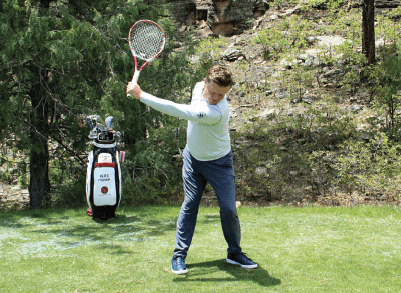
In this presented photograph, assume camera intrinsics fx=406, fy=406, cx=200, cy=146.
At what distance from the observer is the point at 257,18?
1577 cm

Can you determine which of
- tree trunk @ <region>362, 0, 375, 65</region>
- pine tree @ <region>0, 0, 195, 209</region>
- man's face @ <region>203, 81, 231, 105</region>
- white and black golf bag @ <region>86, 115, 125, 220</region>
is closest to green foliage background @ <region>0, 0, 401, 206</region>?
pine tree @ <region>0, 0, 195, 209</region>

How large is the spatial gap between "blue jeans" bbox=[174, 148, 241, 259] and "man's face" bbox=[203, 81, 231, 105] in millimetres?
513

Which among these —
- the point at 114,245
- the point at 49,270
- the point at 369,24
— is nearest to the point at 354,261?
the point at 114,245

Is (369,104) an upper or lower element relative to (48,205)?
upper

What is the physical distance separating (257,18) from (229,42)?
170cm

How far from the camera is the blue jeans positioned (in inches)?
135

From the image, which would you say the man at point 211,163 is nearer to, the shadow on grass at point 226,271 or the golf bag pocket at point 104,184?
the shadow on grass at point 226,271

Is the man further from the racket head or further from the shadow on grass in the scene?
the racket head

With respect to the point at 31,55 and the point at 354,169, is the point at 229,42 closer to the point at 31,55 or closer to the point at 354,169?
the point at 354,169

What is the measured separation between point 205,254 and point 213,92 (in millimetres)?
1667

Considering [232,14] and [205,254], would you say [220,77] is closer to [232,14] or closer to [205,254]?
[205,254]

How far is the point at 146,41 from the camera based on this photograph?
435 centimetres

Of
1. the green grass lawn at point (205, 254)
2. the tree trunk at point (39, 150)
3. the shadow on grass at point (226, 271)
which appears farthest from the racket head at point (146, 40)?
the tree trunk at point (39, 150)

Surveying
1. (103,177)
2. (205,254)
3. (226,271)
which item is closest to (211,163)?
(226,271)
